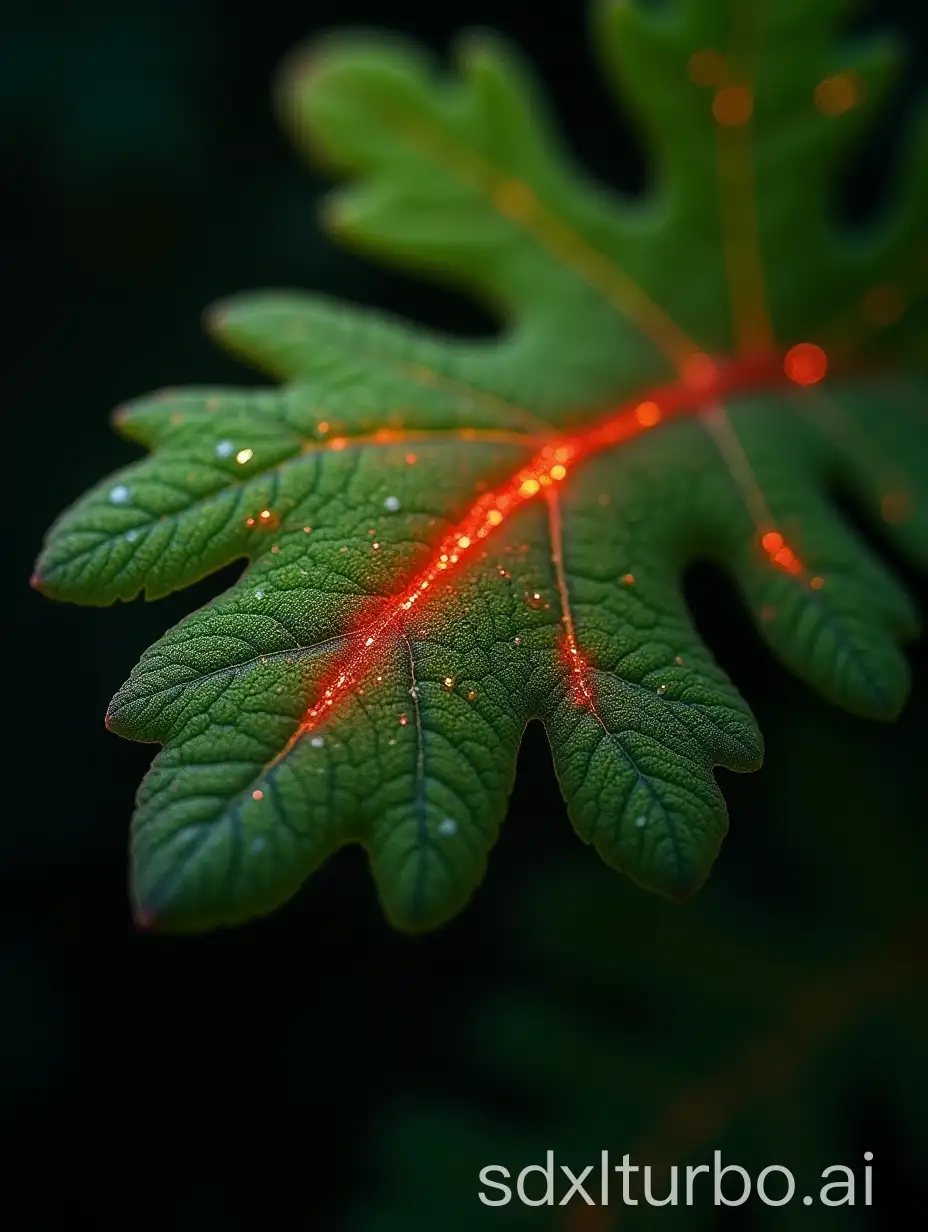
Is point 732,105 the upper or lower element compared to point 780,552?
upper

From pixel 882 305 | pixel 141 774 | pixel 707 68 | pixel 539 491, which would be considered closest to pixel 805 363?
pixel 882 305

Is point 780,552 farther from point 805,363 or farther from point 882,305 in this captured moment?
point 882,305

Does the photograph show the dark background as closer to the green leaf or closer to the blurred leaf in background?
the blurred leaf in background

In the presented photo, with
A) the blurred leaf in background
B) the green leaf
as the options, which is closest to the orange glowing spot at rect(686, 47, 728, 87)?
the green leaf

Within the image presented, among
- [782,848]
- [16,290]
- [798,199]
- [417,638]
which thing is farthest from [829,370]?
[16,290]

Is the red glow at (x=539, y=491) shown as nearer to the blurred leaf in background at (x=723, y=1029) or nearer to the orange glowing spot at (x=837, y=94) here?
the orange glowing spot at (x=837, y=94)

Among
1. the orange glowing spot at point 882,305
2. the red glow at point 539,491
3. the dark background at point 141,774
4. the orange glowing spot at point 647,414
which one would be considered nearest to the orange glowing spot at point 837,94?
the orange glowing spot at point 882,305
